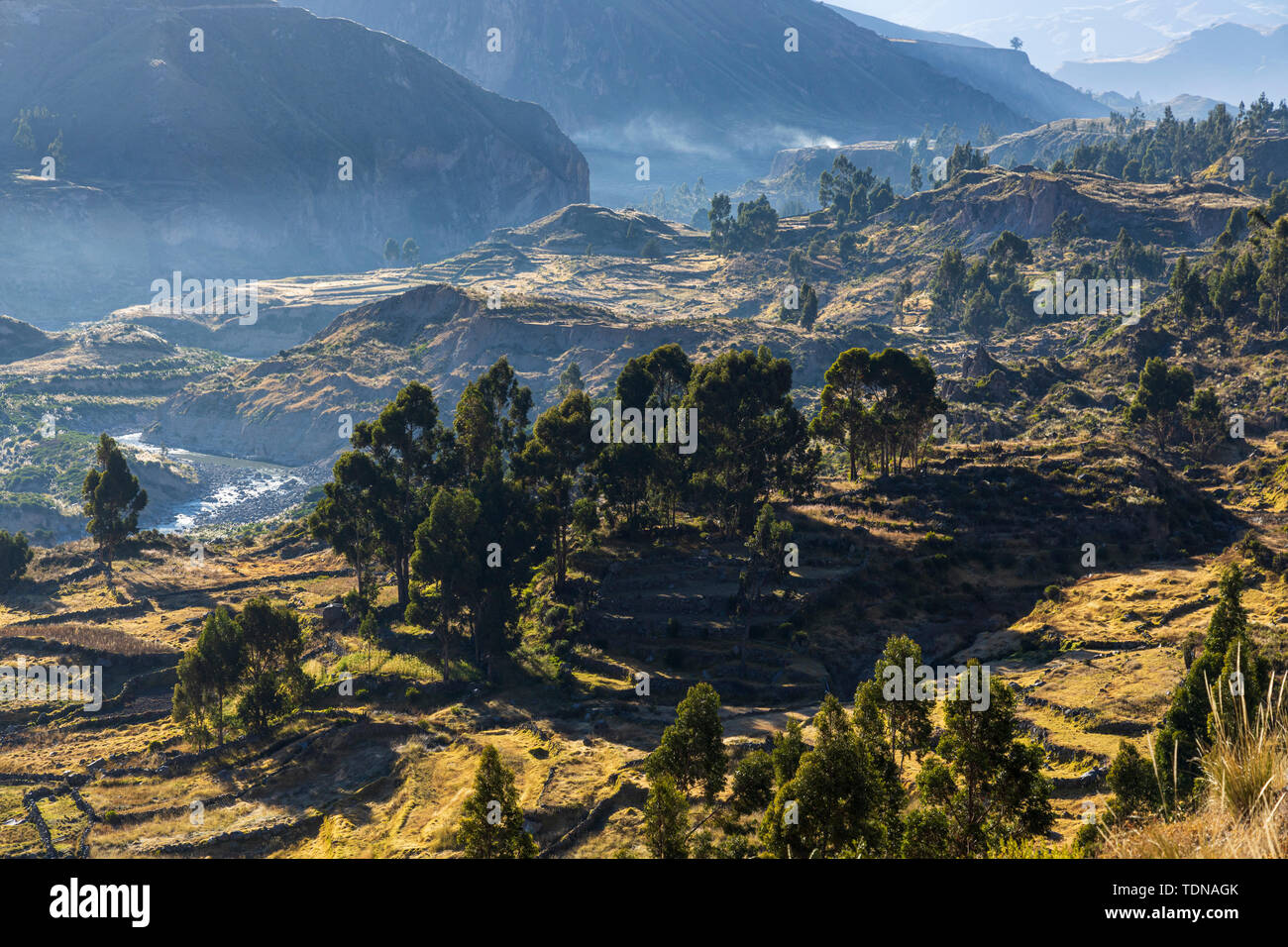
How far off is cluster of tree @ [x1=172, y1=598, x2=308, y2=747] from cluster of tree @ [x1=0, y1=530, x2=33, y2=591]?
4422cm

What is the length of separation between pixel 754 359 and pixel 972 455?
3072 centimetres

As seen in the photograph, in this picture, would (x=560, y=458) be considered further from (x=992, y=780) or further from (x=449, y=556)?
(x=992, y=780)

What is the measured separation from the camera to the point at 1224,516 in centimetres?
8775

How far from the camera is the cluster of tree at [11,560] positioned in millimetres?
93562

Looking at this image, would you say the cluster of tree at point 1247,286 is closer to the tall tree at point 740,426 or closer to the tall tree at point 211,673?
the tall tree at point 740,426

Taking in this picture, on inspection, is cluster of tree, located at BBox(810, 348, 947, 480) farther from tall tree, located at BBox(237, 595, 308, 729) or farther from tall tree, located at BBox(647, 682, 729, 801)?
tall tree, located at BBox(237, 595, 308, 729)

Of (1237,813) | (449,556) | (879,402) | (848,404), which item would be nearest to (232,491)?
(449,556)

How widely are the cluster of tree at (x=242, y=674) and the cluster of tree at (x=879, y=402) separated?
55.6m

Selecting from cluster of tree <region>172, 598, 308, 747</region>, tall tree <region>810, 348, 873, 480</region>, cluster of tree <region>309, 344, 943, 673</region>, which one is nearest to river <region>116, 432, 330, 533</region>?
cluster of tree <region>309, 344, 943, 673</region>

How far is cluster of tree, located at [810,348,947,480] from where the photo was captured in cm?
9300
